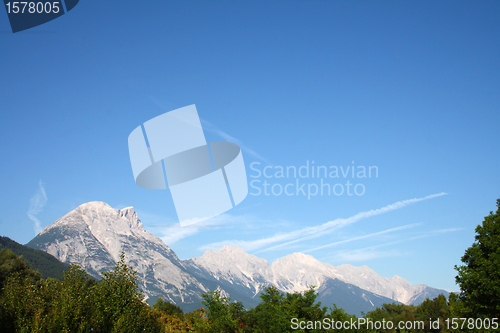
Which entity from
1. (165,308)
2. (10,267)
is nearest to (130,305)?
(10,267)

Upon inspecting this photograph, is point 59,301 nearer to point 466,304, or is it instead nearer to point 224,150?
point 224,150

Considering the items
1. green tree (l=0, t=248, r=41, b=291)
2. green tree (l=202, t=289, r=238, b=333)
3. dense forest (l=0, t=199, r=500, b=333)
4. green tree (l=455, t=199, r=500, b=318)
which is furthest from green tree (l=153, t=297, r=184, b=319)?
green tree (l=455, t=199, r=500, b=318)

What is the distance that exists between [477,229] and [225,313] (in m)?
36.6

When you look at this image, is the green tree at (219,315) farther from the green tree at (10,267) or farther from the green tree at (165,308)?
the green tree at (165,308)

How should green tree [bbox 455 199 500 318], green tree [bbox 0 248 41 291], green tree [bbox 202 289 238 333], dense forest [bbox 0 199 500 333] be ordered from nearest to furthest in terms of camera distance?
1. dense forest [bbox 0 199 500 333]
2. green tree [bbox 455 199 500 318]
3. green tree [bbox 202 289 238 333]
4. green tree [bbox 0 248 41 291]

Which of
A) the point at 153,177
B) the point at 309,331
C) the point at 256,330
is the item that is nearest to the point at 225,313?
the point at 256,330

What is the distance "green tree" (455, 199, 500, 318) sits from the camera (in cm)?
3541

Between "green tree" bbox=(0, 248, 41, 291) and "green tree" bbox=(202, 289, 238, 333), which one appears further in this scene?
"green tree" bbox=(0, 248, 41, 291)

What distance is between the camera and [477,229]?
1620 inches

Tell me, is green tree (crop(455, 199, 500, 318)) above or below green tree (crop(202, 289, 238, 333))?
above

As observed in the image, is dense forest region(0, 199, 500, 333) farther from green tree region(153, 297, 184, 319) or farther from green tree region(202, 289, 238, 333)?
green tree region(153, 297, 184, 319)

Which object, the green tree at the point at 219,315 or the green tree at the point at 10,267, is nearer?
the green tree at the point at 219,315

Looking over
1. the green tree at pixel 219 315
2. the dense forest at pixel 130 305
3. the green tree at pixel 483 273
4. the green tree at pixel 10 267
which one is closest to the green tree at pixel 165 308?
the green tree at pixel 10 267

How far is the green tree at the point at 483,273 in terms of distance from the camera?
3541 centimetres
